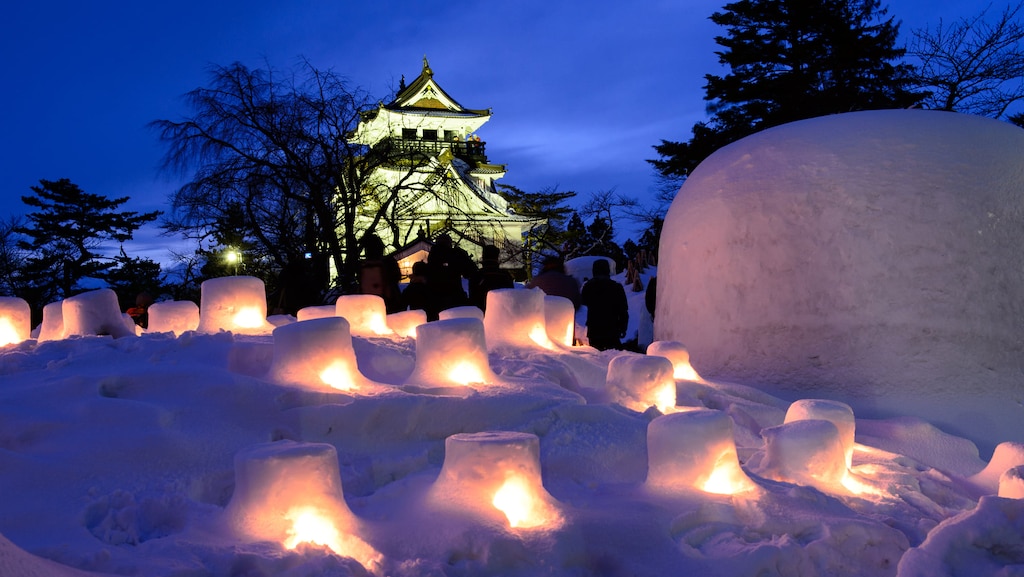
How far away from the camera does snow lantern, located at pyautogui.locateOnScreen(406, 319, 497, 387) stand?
14.1 feet

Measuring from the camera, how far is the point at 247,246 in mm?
15250

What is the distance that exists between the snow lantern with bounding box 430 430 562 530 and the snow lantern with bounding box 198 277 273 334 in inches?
108

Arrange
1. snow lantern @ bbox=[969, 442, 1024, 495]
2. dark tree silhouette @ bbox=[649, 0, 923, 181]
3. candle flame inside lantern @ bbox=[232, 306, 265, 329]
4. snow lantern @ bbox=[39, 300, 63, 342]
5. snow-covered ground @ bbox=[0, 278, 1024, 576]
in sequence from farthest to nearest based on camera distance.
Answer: dark tree silhouette @ bbox=[649, 0, 923, 181]
snow lantern @ bbox=[39, 300, 63, 342]
candle flame inside lantern @ bbox=[232, 306, 265, 329]
snow lantern @ bbox=[969, 442, 1024, 495]
snow-covered ground @ bbox=[0, 278, 1024, 576]

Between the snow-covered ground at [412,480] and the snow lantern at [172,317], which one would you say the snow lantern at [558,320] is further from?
the snow lantern at [172,317]

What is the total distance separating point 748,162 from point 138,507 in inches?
233

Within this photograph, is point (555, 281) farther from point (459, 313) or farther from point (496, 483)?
point (496, 483)

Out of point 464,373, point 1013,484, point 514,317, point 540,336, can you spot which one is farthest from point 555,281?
point 1013,484

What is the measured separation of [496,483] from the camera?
3.03 metres

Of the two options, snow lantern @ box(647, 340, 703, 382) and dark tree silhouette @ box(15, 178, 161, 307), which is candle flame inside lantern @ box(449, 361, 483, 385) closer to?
snow lantern @ box(647, 340, 703, 382)

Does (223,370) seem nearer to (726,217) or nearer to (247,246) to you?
(726,217)

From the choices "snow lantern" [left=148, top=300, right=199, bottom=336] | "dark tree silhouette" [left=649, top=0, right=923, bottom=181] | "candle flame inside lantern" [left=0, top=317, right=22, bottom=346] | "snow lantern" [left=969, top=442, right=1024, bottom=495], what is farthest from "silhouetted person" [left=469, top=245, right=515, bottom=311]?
"dark tree silhouette" [left=649, top=0, right=923, bottom=181]

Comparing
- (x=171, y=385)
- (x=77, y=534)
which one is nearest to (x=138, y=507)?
(x=77, y=534)

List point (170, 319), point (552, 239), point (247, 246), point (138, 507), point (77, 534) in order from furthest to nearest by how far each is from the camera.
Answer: point (552, 239) → point (247, 246) → point (170, 319) → point (138, 507) → point (77, 534)

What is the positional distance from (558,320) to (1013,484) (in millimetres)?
3160
